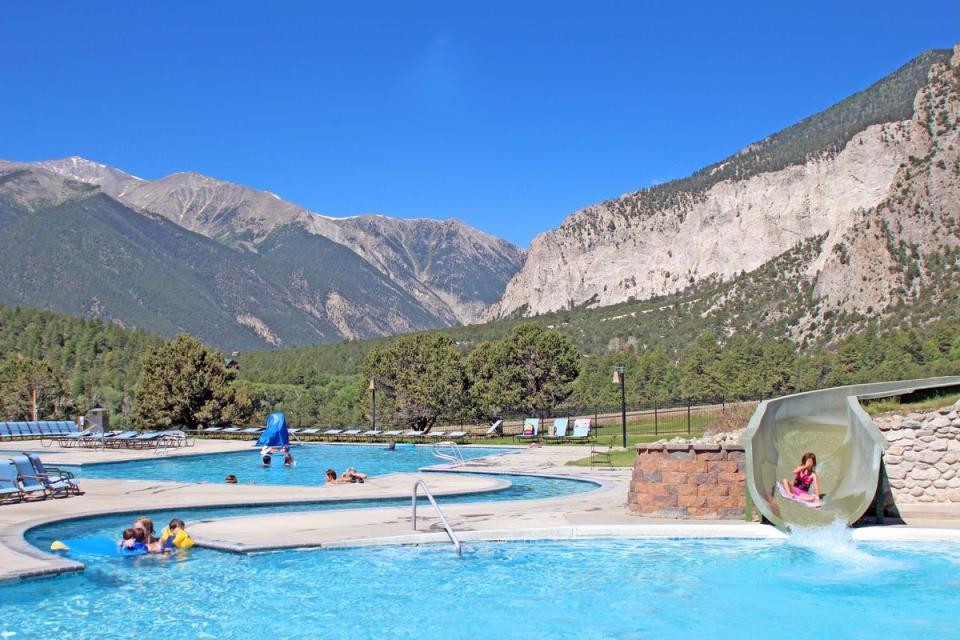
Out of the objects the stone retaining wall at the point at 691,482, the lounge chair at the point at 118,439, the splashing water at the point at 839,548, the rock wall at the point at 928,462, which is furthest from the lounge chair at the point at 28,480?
the lounge chair at the point at 118,439

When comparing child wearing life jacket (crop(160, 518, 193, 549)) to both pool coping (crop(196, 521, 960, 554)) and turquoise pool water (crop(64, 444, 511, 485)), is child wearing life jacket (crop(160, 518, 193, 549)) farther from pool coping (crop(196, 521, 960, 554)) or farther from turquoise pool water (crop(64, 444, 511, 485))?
turquoise pool water (crop(64, 444, 511, 485))

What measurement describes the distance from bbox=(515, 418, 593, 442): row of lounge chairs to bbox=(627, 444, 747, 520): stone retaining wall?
22514 mm

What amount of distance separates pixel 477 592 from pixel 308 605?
195cm

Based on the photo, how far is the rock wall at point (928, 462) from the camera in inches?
540

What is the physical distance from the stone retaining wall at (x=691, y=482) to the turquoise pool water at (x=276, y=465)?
13.4m

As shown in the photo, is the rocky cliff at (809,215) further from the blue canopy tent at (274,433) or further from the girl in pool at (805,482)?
the girl in pool at (805,482)

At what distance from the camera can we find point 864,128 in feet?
390

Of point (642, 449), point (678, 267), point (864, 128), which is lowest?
point (642, 449)

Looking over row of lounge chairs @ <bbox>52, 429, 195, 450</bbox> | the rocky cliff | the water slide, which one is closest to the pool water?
the water slide

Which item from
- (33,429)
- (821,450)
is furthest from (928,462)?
(33,429)

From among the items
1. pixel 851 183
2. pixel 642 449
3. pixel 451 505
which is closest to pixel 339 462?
pixel 451 505

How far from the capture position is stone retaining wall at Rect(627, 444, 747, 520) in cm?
1289

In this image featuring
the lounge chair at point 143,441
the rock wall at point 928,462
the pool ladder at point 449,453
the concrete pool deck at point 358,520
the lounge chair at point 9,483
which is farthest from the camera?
the lounge chair at point 143,441

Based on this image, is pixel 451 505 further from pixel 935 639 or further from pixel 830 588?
pixel 935 639
